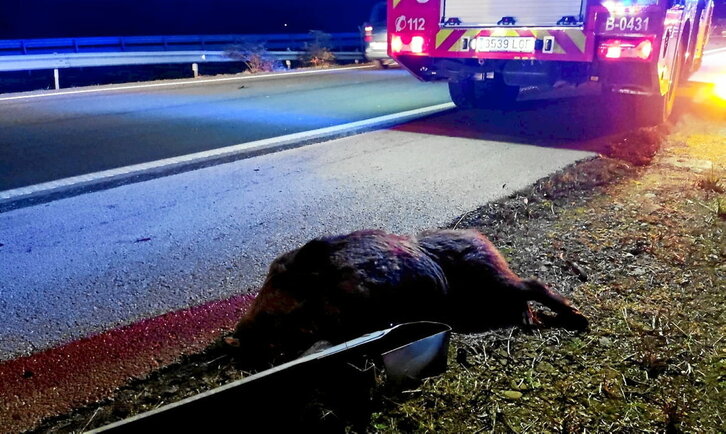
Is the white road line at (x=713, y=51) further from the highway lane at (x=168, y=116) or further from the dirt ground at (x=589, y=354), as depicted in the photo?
the dirt ground at (x=589, y=354)

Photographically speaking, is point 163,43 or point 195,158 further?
point 163,43

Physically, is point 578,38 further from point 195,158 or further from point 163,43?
point 163,43

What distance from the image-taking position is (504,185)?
5.29 metres

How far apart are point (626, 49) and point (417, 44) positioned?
287 cm

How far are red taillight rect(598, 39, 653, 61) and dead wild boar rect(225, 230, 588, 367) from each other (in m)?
4.94

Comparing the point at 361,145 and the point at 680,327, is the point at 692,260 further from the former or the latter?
the point at 361,145

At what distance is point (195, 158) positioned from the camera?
20.2 ft

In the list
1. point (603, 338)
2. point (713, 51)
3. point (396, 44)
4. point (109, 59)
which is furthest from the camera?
point (713, 51)

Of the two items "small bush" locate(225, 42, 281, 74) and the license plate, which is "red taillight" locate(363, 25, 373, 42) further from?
the license plate

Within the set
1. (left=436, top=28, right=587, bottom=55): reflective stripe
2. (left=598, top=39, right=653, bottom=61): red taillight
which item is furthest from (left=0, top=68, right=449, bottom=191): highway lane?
(left=598, top=39, right=653, bottom=61): red taillight

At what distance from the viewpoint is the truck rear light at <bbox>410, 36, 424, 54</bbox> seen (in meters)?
8.31

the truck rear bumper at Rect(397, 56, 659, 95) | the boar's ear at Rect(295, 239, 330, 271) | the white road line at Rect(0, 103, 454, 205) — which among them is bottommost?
the white road line at Rect(0, 103, 454, 205)

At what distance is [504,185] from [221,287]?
2944mm

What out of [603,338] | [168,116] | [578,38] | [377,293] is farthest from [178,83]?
[603,338]
